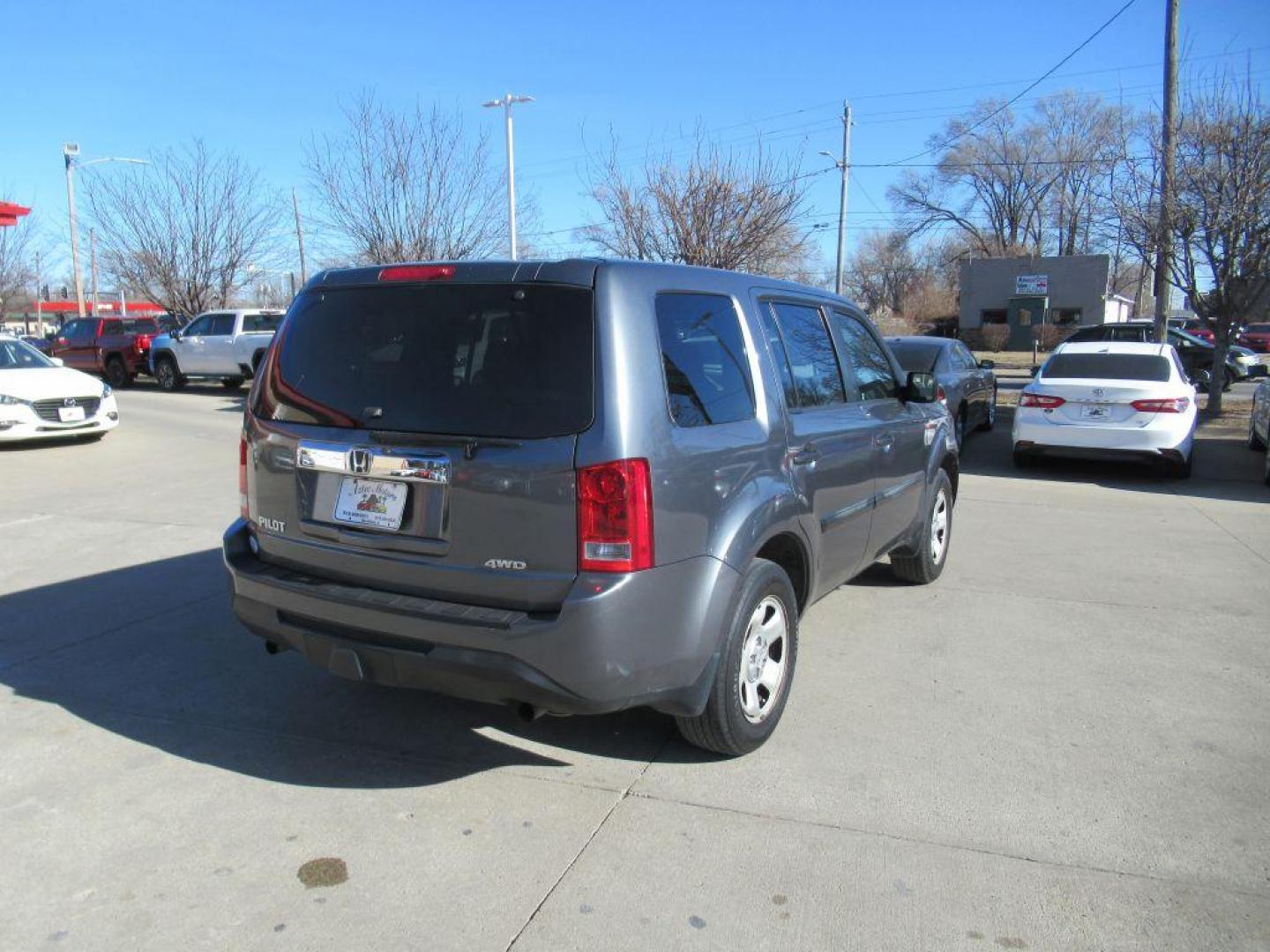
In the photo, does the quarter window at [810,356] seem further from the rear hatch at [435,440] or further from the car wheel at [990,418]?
the car wheel at [990,418]

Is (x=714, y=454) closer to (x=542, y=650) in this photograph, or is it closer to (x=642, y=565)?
(x=642, y=565)

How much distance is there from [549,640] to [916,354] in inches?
402

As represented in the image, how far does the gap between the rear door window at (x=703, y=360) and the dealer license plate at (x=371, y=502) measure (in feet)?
3.28

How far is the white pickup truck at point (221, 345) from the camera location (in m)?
21.2

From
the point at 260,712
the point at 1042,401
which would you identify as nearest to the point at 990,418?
the point at 1042,401

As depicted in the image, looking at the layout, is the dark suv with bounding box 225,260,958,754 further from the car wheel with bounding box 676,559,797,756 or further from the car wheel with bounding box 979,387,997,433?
the car wheel with bounding box 979,387,997,433

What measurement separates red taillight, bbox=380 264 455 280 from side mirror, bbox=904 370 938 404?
10.1 feet

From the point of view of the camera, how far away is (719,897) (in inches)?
112

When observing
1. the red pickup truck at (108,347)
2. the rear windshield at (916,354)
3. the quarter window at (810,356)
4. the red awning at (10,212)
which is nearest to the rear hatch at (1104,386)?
the rear windshield at (916,354)

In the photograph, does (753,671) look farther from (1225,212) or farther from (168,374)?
(168,374)

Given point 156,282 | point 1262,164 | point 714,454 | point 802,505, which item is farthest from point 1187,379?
point 156,282

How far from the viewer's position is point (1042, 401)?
427 inches

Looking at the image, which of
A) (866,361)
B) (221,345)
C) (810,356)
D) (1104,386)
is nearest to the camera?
(810,356)

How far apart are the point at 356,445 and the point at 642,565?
1121mm
